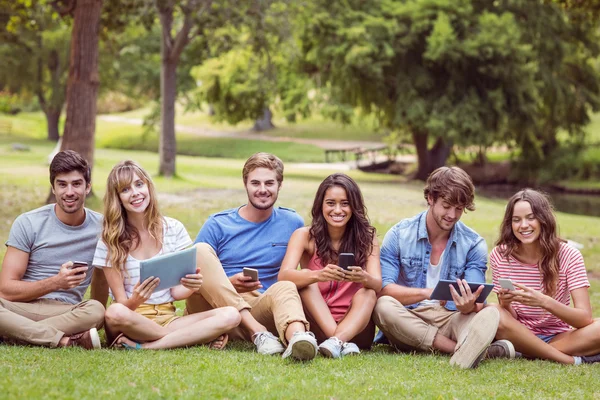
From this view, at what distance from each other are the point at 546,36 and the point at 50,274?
2624 cm

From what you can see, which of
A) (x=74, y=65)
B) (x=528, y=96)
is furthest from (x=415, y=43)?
(x=74, y=65)

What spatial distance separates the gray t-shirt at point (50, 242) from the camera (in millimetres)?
5746

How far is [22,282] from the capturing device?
569 centimetres

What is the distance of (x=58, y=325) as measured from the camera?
561 centimetres

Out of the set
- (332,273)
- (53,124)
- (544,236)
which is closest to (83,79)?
(332,273)

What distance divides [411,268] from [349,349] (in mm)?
879

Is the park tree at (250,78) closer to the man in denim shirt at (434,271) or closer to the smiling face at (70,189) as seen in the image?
the man in denim shirt at (434,271)

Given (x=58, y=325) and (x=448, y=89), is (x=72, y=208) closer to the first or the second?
(x=58, y=325)

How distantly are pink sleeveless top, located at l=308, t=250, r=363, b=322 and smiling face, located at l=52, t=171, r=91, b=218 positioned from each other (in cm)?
173

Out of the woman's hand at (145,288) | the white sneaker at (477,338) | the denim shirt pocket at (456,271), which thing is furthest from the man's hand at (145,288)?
the denim shirt pocket at (456,271)

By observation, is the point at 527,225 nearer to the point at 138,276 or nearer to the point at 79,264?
the point at 138,276

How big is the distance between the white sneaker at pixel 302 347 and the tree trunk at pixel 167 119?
19.0 meters

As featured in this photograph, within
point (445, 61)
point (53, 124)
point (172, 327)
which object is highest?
point (445, 61)

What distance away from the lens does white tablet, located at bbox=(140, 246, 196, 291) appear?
5.33m
